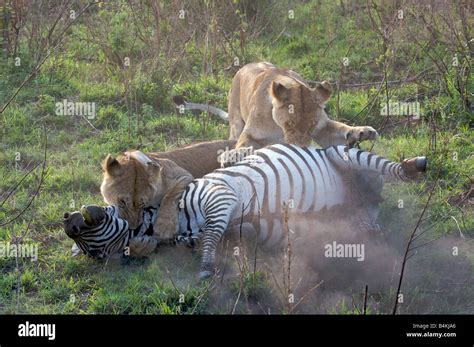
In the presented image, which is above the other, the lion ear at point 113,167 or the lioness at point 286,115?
the lioness at point 286,115

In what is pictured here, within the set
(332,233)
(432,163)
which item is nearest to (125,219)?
(332,233)

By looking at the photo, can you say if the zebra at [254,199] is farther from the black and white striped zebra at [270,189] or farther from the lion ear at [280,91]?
the lion ear at [280,91]

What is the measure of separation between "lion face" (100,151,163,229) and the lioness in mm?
1493

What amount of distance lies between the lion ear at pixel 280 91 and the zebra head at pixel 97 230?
215cm

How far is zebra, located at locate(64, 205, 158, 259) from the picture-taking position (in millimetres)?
6004

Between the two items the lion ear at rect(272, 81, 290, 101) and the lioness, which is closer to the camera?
the lioness

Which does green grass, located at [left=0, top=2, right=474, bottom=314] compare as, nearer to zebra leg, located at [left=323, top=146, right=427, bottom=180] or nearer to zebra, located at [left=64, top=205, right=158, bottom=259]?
zebra, located at [left=64, top=205, right=158, bottom=259]

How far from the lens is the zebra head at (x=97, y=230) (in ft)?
19.7

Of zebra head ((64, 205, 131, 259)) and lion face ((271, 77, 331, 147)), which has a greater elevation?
lion face ((271, 77, 331, 147))

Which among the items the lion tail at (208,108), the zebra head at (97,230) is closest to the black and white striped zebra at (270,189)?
the zebra head at (97,230)

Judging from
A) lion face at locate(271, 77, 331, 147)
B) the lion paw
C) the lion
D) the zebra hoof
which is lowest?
the zebra hoof

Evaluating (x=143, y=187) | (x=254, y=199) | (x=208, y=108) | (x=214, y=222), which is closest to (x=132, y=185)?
(x=143, y=187)

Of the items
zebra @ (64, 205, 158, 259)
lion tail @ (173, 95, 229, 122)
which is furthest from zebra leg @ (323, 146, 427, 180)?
lion tail @ (173, 95, 229, 122)

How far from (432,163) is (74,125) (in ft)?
12.1
